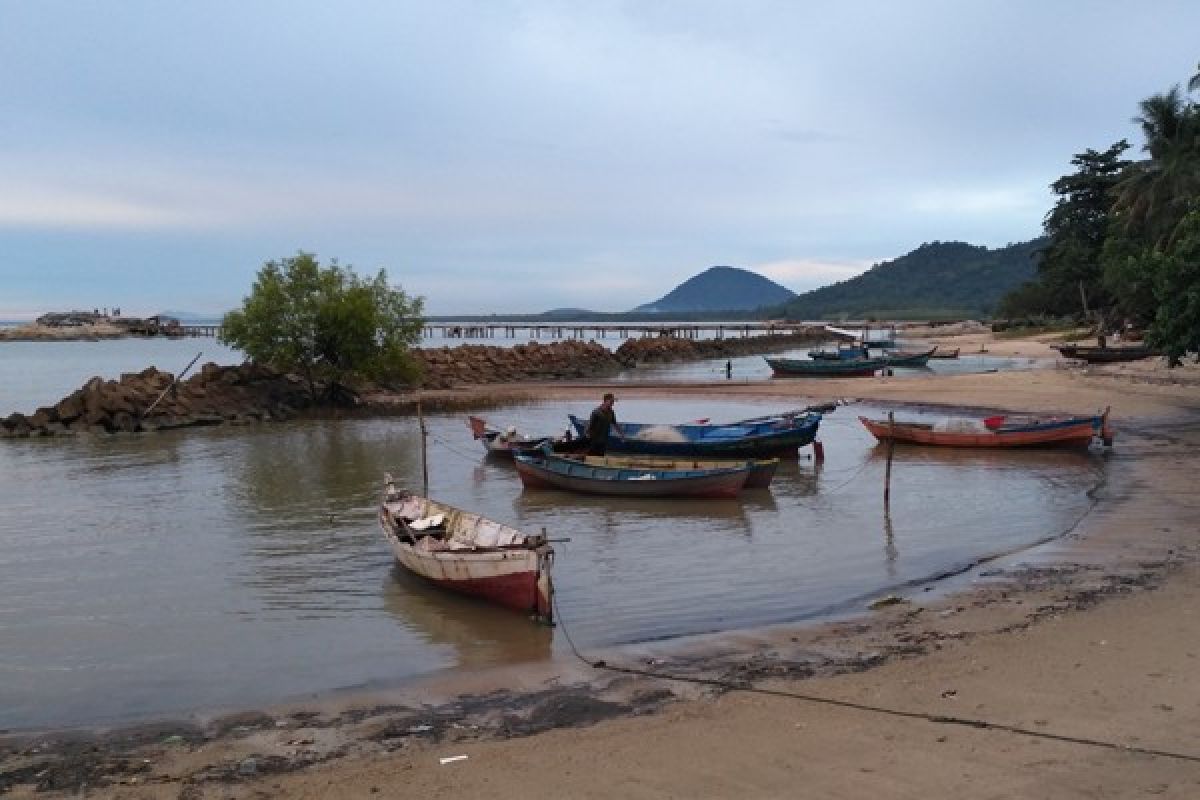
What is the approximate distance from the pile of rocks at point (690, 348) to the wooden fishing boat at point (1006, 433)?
46755 mm

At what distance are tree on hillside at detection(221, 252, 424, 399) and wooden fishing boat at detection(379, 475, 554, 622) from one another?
27.0 metres

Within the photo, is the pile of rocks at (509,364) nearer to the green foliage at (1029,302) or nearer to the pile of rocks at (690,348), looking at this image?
the pile of rocks at (690,348)

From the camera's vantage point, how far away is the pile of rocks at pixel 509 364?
55.5 m

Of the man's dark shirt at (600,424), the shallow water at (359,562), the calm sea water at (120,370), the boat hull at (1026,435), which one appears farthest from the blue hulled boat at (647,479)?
the calm sea water at (120,370)

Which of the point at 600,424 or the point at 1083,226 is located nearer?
the point at 600,424

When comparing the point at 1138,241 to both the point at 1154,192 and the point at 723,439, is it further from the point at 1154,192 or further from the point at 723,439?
the point at 723,439

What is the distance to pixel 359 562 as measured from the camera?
15.2m

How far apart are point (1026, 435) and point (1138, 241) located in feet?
124

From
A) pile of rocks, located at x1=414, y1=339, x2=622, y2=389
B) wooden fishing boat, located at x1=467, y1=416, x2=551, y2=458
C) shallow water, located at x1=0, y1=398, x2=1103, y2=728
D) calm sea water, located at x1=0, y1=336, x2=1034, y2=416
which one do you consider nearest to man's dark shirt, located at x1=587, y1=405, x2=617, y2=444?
shallow water, located at x1=0, y1=398, x2=1103, y2=728

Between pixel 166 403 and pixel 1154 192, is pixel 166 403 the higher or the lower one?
the lower one

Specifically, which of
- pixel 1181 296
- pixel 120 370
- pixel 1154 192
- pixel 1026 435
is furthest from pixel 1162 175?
pixel 120 370

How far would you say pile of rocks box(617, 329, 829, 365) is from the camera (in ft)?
258

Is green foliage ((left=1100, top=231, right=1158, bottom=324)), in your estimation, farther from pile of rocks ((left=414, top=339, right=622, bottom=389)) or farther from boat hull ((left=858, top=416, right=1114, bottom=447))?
pile of rocks ((left=414, top=339, right=622, bottom=389))

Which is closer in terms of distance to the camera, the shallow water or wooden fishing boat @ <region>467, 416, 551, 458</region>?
the shallow water
